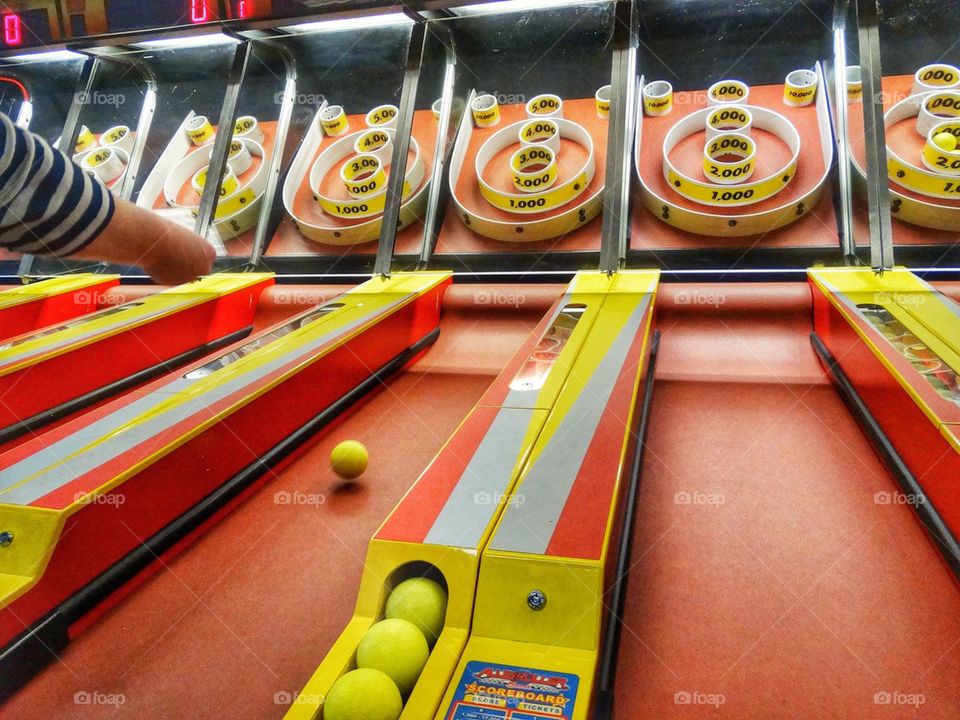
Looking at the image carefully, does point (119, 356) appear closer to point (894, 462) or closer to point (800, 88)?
point (894, 462)

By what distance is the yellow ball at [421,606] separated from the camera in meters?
1.20

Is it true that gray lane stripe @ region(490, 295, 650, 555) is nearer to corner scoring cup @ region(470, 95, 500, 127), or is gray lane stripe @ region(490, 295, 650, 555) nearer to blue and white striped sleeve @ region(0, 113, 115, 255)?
blue and white striped sleeve @ region(0, 113, 115, 255)

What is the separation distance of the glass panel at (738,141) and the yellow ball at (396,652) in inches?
82.2

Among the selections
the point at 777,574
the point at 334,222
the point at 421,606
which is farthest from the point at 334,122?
the point at 777,574

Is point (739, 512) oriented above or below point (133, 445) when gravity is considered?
below

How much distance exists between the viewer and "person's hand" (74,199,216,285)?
1.42m

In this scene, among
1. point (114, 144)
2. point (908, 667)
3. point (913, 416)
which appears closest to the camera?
point (908, 667)

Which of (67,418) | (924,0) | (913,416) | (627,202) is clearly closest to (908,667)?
(913,416)

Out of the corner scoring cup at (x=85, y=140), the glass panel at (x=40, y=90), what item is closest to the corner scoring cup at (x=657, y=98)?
the corner scoring cup at (x=85, y=140)

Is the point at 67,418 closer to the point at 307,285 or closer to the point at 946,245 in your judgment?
the point at 307,285

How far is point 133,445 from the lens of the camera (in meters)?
1.69

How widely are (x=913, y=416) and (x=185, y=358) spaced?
8.66 ft

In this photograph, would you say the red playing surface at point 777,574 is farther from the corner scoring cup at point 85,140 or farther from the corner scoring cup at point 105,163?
the corner scoring cup at point 85,140

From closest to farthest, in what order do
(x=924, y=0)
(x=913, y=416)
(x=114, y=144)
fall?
(x=913, y=416) < (x=924, y=0) < (x=114, y=144)
